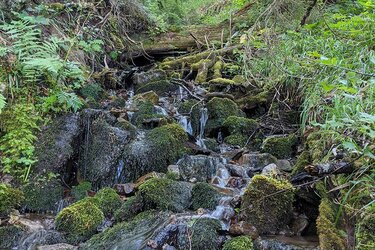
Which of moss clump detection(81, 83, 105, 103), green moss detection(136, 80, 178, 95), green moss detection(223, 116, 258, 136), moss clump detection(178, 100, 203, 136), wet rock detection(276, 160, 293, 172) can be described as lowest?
wet rock detection(276, 160, 293, 172)

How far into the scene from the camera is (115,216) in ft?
11.9

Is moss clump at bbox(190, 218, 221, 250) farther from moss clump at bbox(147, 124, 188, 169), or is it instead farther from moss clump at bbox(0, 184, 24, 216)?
moss clump at bbox(0, 184, 24, 216)

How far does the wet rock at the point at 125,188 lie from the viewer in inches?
166

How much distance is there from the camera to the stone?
2.99 meters

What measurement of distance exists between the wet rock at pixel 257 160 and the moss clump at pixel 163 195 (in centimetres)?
130

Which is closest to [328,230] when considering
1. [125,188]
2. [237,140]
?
[125,188]

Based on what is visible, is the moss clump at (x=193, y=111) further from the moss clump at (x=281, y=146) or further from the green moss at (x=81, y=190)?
the green moss at (x=81, y=190)

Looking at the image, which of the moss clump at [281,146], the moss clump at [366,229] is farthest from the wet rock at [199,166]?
the moss clump at [366,229]

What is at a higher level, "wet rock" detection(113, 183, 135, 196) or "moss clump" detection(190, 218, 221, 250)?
"moss clump" detection(190, 218, 221, 250)

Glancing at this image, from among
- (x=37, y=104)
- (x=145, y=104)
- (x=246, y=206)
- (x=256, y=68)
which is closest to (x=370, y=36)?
(x=256, y=68)

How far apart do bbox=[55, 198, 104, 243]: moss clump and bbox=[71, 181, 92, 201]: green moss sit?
670 millimetres

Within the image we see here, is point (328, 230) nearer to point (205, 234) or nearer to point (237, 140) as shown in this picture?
point (205, 234)


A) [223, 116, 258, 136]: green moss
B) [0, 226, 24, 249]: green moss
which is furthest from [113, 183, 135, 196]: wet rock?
[223, 116, 258, 136]: green moss

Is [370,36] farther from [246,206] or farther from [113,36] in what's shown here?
[113,36]
